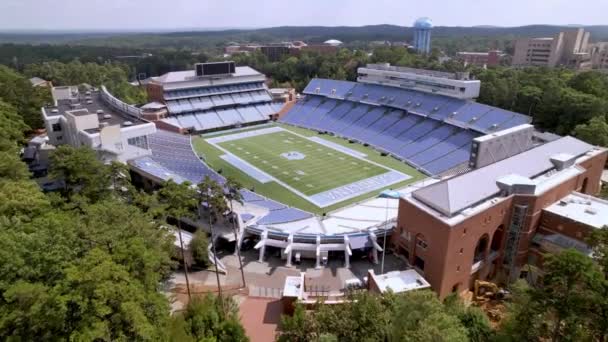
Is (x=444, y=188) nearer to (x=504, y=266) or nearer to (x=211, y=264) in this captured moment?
(x=504, y=266)

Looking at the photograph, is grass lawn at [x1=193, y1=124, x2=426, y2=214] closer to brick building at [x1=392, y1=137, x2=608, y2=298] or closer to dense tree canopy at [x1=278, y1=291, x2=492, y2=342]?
brick building at [x1=392, y1=137, x2=608, y2=298]

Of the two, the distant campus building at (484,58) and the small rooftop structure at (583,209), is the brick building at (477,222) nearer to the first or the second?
the small rooftop structure at (583,209)

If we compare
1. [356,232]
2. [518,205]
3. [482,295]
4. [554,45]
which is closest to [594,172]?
[518,205]

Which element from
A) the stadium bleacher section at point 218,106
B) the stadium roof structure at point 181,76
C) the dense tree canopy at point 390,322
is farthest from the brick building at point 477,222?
the stadium roof structure at point 181,76

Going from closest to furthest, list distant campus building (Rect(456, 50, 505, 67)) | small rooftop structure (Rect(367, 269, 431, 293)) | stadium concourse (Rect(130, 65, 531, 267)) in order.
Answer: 1. small rooftop structure (Rect(367, 269, 431, 293))
2. stadium concourse (Rect(130, 65, 531, 267))
3. distant campus building (Rect(456, 50, 505, 67))

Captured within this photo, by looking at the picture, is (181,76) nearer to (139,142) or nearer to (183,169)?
(139,142)

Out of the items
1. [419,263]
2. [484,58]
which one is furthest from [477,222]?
[484,58]

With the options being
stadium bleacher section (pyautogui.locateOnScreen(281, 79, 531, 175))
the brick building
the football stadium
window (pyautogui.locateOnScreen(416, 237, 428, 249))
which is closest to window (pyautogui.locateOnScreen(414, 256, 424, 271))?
the brick building
